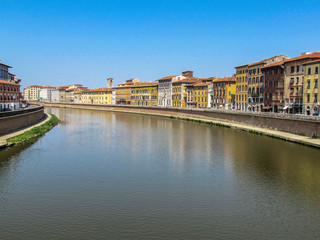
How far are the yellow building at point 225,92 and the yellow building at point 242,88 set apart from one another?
3833mm

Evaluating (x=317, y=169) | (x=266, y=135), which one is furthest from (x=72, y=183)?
(x=266, y=135)

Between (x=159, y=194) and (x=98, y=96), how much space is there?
144 metres

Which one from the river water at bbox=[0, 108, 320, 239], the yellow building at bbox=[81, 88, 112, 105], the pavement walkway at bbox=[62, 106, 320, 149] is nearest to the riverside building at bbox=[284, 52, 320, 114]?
the pavement walkway at bbox=[62, 106, 320, 149]

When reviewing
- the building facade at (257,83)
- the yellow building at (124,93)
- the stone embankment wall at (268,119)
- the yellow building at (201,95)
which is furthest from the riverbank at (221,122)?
the yellow building at (124,93)

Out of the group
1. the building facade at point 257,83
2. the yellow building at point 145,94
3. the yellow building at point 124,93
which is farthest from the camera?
the yellow building at point 124,93

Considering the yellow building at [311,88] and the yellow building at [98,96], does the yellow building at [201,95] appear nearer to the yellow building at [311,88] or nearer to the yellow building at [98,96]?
the yellow building at [311,88]

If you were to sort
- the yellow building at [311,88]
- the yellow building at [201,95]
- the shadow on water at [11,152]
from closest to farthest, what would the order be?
the shadow on water at [11,152] → the yellow building at [311,88] → the yellow building at [201,95]

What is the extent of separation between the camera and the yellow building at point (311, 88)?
151ft

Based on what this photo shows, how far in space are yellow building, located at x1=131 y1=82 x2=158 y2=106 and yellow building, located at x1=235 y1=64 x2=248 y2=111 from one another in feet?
160

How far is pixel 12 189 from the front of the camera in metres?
19.5

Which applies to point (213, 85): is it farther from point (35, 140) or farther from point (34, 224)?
point (34, 224)

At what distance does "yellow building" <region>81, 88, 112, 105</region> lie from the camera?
154125 millimetres

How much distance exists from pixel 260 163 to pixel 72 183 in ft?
51.6

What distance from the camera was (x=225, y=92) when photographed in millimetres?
81688
